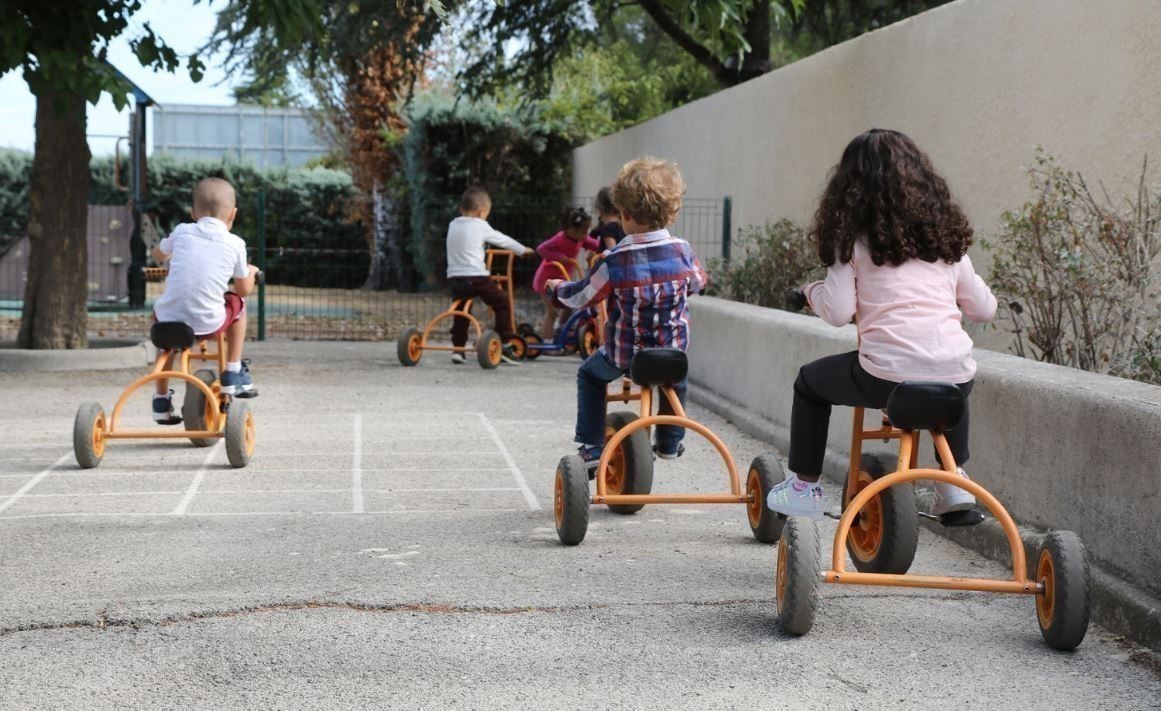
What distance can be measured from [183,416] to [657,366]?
10.5 ft

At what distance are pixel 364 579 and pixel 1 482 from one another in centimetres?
260

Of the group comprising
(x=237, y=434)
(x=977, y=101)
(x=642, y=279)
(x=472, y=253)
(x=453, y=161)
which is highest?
(x=453, y=161)

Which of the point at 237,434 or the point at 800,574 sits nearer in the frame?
the point at 800,574

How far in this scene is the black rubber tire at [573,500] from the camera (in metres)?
5.19

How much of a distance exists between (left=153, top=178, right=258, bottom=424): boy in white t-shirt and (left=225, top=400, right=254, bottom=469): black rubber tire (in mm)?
535

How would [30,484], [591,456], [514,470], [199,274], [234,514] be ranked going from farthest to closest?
[199,274]
[514,470]
[30,484]
[234,514]
[591,456]

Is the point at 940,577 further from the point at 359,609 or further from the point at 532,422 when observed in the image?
the point at 532,422

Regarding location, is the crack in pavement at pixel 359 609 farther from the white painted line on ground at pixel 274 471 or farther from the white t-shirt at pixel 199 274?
the white t-shirt at pixel 199 274

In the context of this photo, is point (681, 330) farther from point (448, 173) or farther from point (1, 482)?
point (448, 173)

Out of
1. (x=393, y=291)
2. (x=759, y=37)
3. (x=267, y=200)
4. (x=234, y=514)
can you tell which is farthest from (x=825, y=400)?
(x=267, y=200)

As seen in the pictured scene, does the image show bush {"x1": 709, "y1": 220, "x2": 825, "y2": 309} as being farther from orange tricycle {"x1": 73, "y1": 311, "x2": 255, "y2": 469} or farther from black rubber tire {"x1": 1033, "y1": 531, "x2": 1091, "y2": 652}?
black rubber tire {"x1": 1033, "y1": 531, "x2": 1091, "y2": 652}

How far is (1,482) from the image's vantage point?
21.3 ft

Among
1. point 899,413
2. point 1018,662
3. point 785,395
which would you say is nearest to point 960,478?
point 899,413

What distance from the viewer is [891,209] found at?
4332 millimetres
